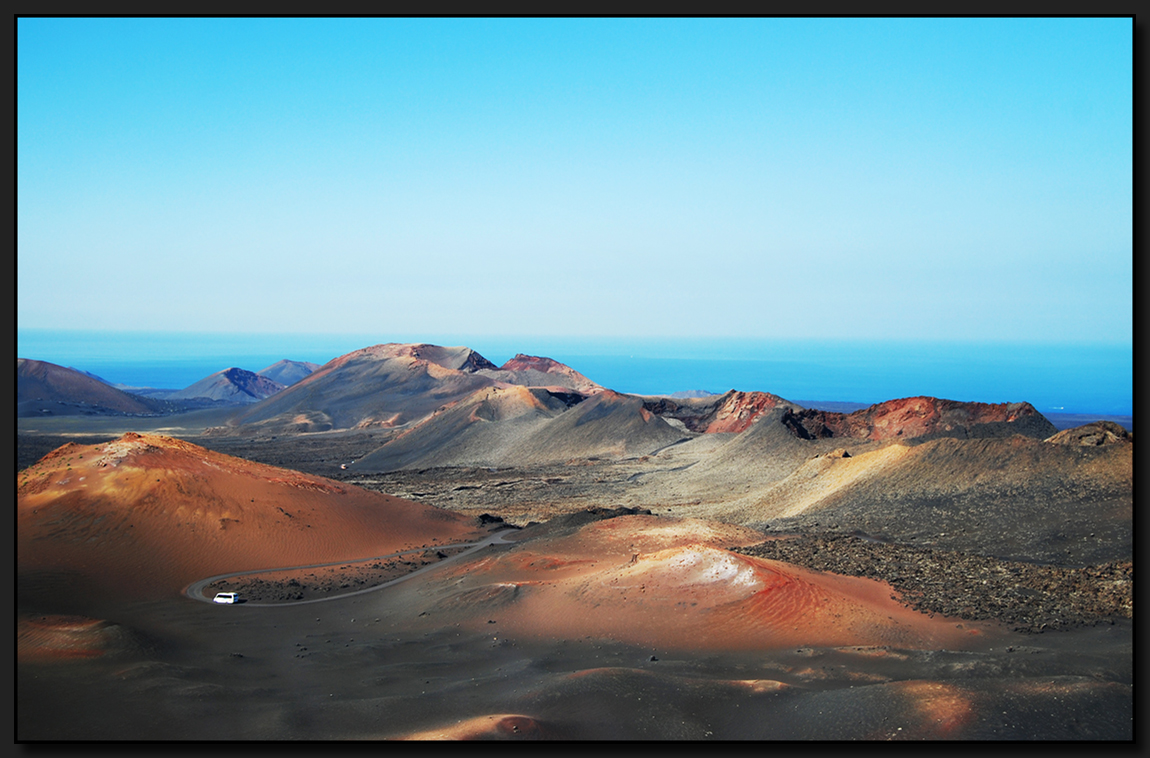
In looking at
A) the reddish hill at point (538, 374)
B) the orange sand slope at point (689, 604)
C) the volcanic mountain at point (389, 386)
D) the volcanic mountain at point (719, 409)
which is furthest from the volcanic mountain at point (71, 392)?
the orange sand slope at point (689, 604)

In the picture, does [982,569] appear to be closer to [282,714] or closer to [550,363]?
[282,714]

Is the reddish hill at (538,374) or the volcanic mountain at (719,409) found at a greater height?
the reddish hill at (538,374)

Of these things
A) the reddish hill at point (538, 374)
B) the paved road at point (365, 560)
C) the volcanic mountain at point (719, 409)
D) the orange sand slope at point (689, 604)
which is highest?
the reddish hill at point (538, 374)

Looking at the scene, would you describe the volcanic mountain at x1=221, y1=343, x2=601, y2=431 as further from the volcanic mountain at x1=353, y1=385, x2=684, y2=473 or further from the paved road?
the paved road

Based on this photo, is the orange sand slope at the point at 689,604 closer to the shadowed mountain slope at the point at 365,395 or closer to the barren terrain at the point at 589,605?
the barren terrain at the point at 589,605

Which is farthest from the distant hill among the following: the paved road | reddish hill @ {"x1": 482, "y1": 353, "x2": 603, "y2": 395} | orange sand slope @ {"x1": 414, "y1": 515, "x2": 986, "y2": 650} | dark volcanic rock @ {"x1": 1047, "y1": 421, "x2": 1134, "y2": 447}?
dark volcanic rock @ {"x1": 1047, "y1": 421, "x2": 1134, "y2": 447}

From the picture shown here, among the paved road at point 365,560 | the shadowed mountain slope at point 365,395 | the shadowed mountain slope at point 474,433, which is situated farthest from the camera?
the shadowed mountain slope at point 365,395

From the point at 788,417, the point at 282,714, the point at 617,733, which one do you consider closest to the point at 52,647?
the point at 282,714

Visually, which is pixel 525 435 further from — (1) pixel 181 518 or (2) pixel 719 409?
(1) pixel 181 518

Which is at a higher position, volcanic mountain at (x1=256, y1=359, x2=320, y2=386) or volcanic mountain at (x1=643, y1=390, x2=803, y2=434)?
volcanic mountain at (x1=256, y1=359, x2=320, y2=386)
